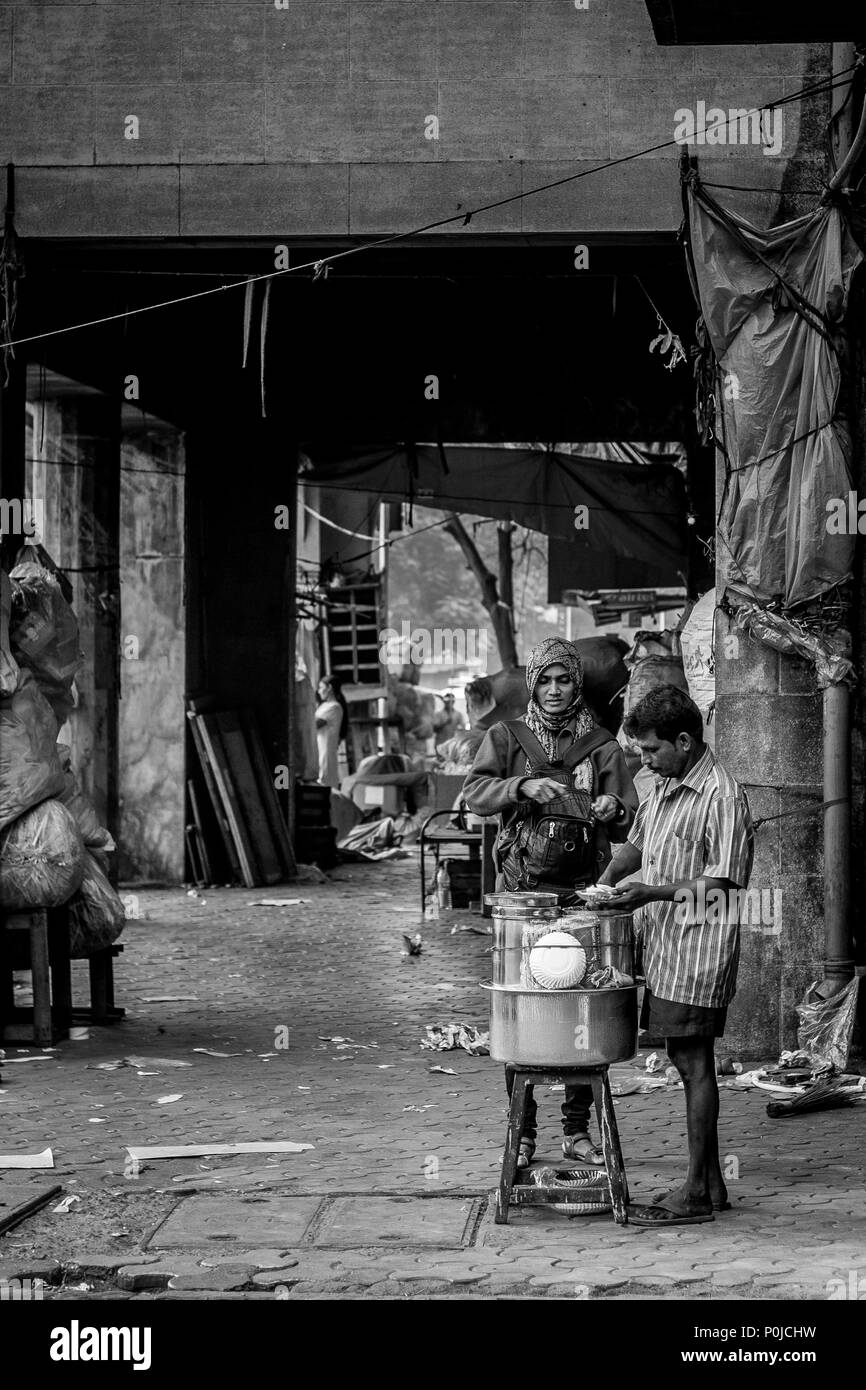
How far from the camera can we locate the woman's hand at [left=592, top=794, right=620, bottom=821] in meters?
6.55

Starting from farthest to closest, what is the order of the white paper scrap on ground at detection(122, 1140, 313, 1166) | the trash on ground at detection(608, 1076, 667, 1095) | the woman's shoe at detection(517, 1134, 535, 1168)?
the trash on ground at detection(608, 1076, 667, 1095)
the white paper scrap on ground at detection(122, 1140, 313, 1166)
the woman's shoe at detection(517, 1134, 535, 1168)

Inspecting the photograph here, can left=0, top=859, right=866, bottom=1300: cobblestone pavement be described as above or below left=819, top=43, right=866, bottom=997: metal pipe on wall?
below

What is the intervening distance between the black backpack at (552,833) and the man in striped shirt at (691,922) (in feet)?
1.92

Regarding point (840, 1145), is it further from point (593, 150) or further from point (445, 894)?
point (445, 894)

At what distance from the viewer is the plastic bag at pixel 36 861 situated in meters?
9.12

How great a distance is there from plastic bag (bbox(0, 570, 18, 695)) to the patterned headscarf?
142 inches

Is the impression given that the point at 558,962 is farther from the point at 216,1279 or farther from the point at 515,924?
the point at 216,1279

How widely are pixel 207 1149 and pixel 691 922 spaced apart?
96.4 inches

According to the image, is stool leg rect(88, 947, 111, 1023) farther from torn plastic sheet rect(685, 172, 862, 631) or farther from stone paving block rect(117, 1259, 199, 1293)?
stone paving block rect(117, 1259, 199, 1293)

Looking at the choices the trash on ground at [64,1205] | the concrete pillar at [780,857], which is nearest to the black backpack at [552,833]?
the trash on ground at [64,1205]

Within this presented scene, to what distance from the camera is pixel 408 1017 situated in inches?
402

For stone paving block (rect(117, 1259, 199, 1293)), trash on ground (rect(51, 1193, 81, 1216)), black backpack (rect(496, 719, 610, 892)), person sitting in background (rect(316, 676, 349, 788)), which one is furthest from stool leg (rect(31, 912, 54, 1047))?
person sitting in background (rect(316, 676, 349, 788))

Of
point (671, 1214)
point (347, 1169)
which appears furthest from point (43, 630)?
point (671, 1214)
